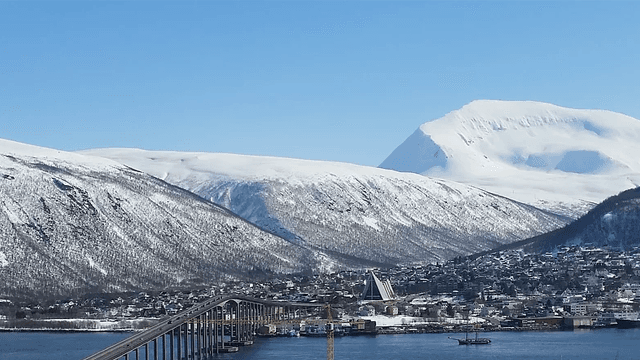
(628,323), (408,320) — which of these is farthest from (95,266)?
(628,323)

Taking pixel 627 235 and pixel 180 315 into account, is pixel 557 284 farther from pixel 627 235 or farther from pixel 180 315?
pixel 180 315

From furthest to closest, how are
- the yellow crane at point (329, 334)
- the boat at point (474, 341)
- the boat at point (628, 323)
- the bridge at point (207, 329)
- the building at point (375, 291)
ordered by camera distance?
the building at point (375, 291) → the boat at point (628, 323) → the boat at point (474, 341) → the yellow crane at point (329, 334) → the bridge at point (207, 329)

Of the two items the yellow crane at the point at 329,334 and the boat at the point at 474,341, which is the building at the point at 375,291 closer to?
the yellow crane at the point at 329,334

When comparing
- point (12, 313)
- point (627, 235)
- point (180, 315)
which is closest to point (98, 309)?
point (12, 313)

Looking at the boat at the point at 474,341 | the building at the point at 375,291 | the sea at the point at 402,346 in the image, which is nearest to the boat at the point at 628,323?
the sea at the point at 402,346

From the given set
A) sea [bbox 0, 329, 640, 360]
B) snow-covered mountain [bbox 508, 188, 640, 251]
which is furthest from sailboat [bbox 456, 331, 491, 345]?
snow-covered mountain [bbox 508, 188, 640, 251]

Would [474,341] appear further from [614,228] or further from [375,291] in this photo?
[614,228]

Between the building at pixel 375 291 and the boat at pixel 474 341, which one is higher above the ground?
the building at pixel 375 291
